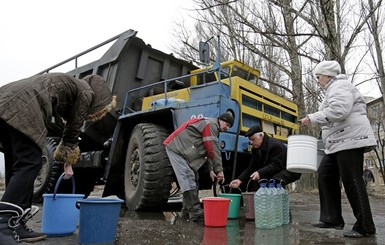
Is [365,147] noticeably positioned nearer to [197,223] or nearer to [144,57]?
[197,223]

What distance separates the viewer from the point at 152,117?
5.56 metres

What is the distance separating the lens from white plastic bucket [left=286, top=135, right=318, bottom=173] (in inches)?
144

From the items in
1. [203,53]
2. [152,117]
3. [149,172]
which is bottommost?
[149,172]

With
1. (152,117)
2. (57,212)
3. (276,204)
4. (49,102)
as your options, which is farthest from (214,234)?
(152,117)

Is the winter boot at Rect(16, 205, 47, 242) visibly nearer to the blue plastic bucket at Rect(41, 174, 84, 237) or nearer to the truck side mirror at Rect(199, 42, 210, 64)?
the blue plastic bucket at Rect(41, 174, 84, 237)

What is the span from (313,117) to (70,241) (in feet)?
7.97

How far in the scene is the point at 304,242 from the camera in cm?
306

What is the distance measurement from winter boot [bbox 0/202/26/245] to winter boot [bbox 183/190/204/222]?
2073mm

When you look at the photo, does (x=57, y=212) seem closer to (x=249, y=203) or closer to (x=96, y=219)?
(x=96, y=219)

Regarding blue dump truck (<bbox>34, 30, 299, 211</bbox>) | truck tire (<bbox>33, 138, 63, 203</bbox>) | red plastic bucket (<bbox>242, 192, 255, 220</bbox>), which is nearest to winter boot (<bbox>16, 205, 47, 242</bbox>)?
blue dump truck (<bbox>34, 30, 299, 211</bbox>)

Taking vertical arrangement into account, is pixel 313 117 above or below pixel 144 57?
below

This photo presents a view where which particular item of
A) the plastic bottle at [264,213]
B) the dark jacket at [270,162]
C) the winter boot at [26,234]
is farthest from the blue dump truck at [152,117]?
the winter boot at [26,234]

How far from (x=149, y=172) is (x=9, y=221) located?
2303 millimetres

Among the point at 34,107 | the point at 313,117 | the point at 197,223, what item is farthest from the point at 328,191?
the point at 34,107
